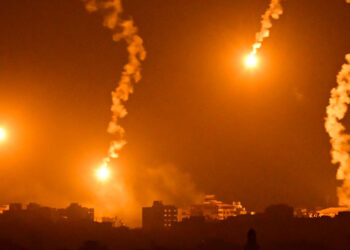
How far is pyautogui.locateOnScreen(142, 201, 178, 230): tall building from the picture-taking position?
11369cm

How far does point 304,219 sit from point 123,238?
85.6 ft

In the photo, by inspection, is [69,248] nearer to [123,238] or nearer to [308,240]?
[123,238]

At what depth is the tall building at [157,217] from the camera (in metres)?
114

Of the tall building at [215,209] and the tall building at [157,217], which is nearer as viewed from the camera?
the tall building at [157,217]

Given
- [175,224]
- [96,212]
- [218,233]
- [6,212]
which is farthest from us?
[96,212]

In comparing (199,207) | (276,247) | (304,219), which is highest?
(199,207)

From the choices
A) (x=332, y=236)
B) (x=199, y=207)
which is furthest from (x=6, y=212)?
(x=332, y=236)

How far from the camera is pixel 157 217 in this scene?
11481cm

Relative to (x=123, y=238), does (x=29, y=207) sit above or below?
above

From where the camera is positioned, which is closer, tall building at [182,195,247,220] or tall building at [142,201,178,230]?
tall building at [142,201,178,230]

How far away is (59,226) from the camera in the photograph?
96125mm

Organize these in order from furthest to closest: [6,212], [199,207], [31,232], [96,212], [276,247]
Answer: [199,207]
[96,212]
[6,212]
[31,232]
[276,247]

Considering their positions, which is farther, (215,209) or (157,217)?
(215,209)

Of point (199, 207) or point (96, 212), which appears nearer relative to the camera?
point (96, 212)
